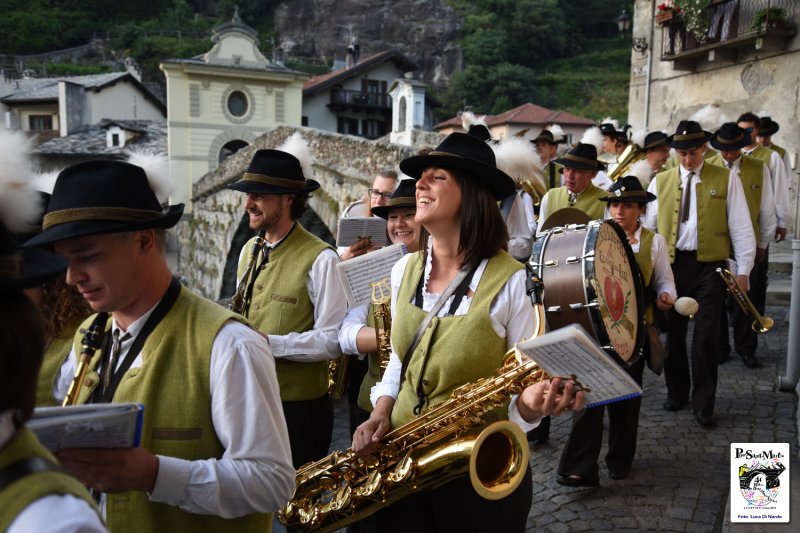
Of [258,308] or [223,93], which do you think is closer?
[258,308]

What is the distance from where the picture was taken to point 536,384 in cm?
249

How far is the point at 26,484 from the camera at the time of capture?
3.80 ft

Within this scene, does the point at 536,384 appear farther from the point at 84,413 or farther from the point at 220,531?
the point at 84,413

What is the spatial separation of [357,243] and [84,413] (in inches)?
127

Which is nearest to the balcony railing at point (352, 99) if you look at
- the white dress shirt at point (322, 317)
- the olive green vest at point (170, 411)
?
the white dress shirt at point (322, 317)

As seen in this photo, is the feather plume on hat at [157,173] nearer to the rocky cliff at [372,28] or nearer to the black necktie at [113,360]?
the black necktie at [113,360]

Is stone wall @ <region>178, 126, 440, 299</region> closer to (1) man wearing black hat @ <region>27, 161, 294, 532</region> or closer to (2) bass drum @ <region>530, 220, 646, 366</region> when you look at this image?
(2) bass drum @ <region>530, 220, 646, 366</region>

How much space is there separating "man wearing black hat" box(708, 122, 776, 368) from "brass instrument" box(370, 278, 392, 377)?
4.78m

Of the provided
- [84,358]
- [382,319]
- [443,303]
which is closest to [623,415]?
[382,319]

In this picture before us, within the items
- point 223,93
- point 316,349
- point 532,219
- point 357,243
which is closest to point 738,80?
point 532,219

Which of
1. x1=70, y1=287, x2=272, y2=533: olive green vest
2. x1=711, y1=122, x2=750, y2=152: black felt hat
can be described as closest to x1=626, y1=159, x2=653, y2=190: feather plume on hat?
x1=711, y1=122, x2=750, y2=152: black felt hat

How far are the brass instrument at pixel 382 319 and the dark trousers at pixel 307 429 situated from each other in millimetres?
458

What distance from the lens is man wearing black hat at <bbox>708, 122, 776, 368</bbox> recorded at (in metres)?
7.14

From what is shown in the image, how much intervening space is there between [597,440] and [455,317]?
7.90 ft
